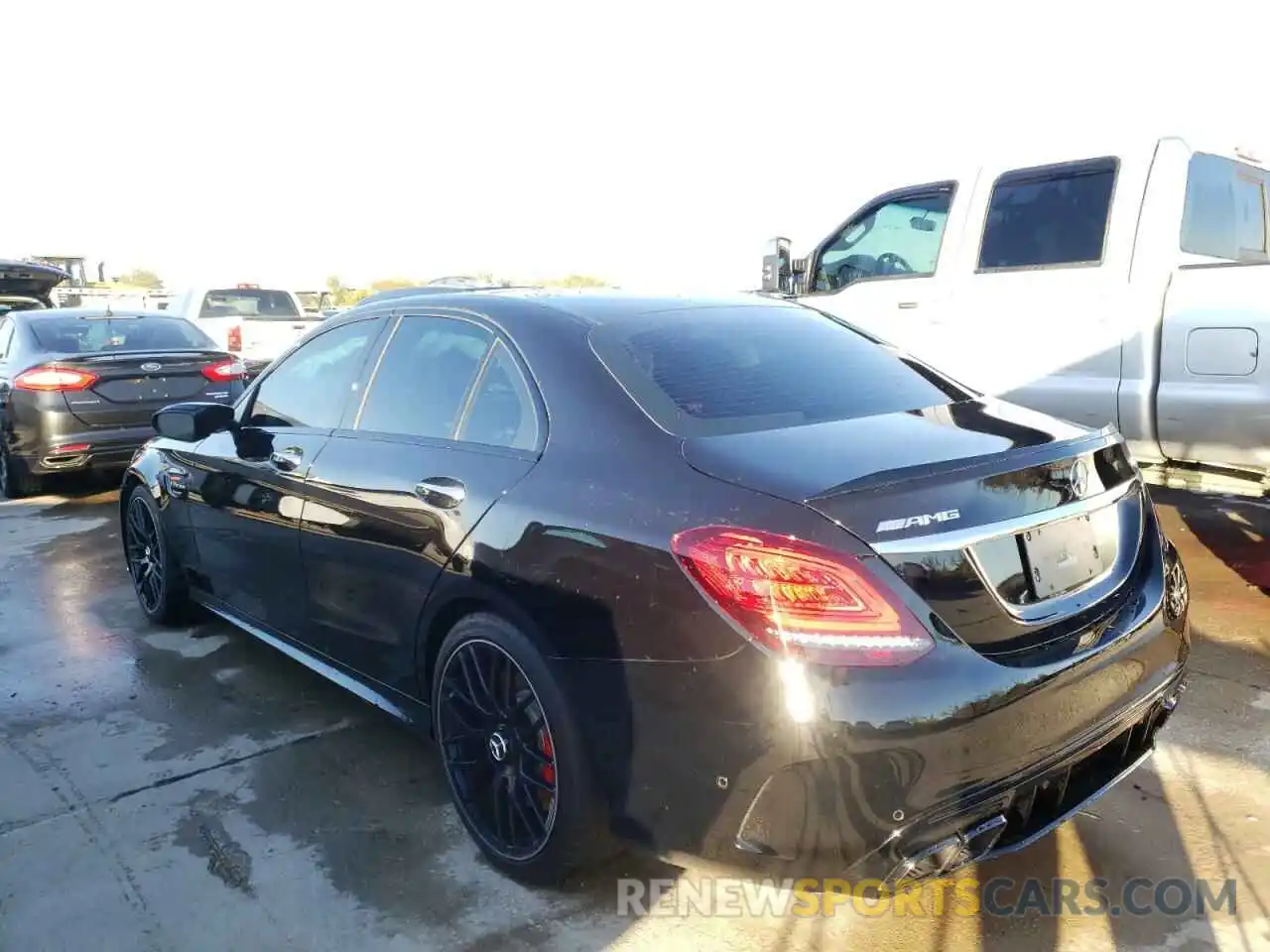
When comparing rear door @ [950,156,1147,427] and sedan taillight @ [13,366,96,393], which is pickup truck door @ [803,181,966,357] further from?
sedan taillight @ [13,366,96,393]

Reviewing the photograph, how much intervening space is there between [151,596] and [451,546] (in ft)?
9.52

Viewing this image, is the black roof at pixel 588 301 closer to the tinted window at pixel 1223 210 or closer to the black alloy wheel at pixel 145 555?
the black alloy wheel at pixel 145 555

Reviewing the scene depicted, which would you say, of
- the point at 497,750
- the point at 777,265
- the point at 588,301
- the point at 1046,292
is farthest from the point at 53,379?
the point at 1046,292

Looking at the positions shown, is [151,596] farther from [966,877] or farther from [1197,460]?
[1197,460]

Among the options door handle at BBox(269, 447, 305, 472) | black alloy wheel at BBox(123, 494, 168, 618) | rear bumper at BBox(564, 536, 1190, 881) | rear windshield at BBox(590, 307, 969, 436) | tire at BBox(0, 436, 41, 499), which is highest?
rear windshield at BBox(590, 307, 969, 436)

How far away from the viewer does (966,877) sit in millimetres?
2816

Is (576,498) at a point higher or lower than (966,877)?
higher

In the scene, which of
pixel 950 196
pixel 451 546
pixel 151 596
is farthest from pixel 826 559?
pixel 950 196

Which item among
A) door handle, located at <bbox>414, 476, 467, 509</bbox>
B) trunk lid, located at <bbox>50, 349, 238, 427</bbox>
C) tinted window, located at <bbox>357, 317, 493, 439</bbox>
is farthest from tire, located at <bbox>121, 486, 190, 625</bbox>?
trunk lid, located at <bbox>50, 349, 238, 427</bbox>

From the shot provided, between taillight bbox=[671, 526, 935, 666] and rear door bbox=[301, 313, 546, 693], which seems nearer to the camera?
taillight bbox=[671, 526, 935, 666]

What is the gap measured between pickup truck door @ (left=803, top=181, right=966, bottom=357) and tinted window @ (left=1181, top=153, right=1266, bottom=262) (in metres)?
1.22

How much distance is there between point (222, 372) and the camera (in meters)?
8.34

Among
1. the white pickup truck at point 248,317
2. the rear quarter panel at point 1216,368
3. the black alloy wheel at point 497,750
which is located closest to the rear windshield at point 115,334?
the white pickup truck at point 248,317

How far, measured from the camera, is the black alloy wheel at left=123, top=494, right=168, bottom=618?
4.92m
